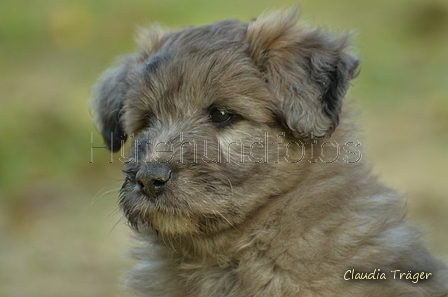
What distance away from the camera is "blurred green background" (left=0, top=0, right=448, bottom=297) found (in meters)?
7.50

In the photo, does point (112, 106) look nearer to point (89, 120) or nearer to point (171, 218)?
point (171, 218)

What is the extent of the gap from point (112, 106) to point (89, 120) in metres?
5.47

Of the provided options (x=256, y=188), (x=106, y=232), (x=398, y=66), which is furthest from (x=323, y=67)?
(x=398, y=66)

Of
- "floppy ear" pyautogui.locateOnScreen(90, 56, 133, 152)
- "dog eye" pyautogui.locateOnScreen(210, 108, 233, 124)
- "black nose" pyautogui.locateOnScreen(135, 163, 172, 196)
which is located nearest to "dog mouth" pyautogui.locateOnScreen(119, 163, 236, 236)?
"black nose" pyautogui.locateOnScreen(135, 163, 172, 196)

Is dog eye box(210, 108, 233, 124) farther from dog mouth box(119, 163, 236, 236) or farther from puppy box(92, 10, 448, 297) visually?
dog mouth box(119, 163, 236, 236)

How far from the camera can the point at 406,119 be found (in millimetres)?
10625

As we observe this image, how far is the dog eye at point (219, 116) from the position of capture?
424cm

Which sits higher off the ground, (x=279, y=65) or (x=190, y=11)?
(x=190, y=11)

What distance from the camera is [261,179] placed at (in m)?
4.18

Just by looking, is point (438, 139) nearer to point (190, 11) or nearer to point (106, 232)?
point (106, 232)

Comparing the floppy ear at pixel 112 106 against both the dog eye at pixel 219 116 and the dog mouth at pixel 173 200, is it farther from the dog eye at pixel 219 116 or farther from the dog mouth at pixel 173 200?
the dog mouth at pixel 173 200

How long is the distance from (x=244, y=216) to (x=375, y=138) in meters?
6.29

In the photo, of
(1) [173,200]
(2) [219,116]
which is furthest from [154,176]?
(2) [219,116]

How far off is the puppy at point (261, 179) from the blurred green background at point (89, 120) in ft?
1.94
